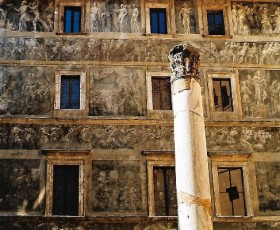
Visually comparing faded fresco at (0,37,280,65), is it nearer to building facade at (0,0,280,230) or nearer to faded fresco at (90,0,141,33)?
building facade at (0,0,280,230)

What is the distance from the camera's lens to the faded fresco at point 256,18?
16.8 m

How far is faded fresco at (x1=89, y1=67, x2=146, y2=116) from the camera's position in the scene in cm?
1547

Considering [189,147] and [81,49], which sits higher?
[81,49]

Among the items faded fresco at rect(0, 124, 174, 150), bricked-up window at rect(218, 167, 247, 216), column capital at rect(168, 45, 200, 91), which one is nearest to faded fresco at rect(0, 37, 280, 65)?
faded fresco at rect(0, 124, 174, 150)

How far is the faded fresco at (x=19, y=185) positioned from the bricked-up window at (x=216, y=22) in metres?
6.40

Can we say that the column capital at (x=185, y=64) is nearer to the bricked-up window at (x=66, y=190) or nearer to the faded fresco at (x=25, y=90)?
the bricked-up window at (x=66, y=190)

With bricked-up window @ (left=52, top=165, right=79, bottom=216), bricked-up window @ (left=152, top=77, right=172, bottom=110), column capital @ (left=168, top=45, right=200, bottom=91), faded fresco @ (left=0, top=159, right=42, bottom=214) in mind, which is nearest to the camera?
column capital @ (left=168, top=45, right=200, bottom=91)

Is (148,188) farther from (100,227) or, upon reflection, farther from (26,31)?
(26,31)

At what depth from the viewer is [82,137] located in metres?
15.1

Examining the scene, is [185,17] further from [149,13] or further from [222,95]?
[222,95]

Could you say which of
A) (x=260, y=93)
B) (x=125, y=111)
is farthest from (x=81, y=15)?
(x=260, y=93)

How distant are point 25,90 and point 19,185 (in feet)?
8.80

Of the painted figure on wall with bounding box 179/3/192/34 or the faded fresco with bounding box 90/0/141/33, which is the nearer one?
the faded fresco with bounding box 90/0/141/33

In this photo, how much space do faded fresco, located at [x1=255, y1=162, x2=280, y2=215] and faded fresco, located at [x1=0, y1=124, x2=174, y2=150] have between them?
2521 millimetres
